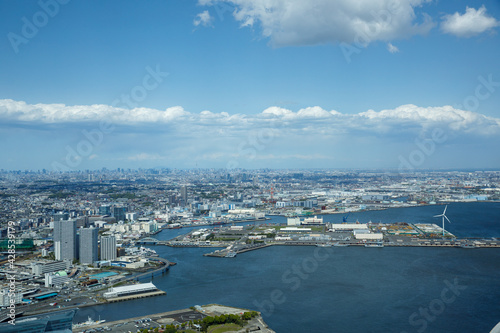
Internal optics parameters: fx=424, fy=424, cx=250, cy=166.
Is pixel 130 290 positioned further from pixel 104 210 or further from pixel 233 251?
pixel 104 210

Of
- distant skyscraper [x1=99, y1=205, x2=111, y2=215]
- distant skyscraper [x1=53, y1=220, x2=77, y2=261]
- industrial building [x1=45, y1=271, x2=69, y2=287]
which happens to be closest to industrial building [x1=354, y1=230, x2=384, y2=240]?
distant skyscraper [x1=53, y1=220, x2=77, y2=261]

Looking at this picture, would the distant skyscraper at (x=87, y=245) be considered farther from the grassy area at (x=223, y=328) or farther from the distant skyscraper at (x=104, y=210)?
the distant skyscraper at (x=104, y=210)

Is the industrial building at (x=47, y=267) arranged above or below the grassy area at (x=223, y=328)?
above

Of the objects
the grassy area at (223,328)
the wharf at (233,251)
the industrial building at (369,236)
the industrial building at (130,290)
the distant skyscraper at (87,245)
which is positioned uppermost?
the distant skyscraper at (87,245)

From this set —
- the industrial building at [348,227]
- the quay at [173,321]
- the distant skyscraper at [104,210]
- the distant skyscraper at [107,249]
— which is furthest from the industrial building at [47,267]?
the distant skyscraper at [104,210]

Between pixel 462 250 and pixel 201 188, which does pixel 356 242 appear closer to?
pixel 462 250

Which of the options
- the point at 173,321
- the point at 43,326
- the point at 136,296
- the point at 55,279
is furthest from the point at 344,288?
the point at 55,279

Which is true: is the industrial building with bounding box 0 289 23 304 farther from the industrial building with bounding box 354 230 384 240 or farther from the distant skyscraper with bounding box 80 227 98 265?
the industrial building with bounding box 354 230 384 240
